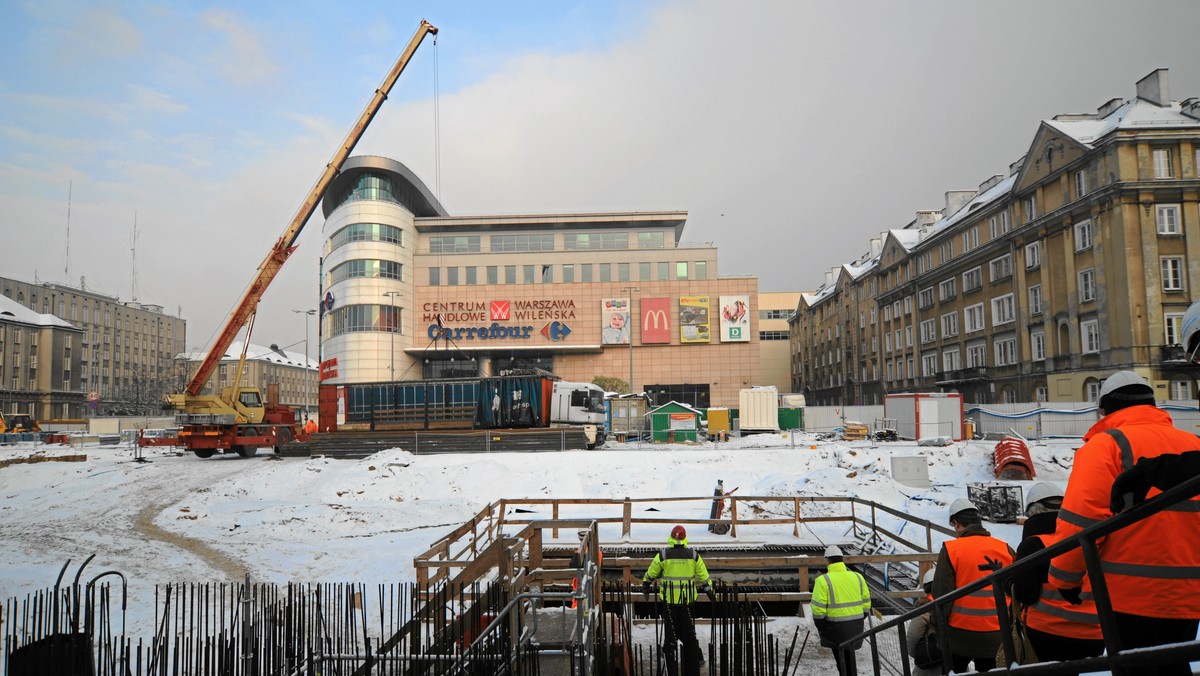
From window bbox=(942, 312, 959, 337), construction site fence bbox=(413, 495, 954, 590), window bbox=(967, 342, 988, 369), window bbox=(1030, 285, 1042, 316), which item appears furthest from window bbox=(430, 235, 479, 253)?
construction site fence bbox=(413, 495, 954, 590)

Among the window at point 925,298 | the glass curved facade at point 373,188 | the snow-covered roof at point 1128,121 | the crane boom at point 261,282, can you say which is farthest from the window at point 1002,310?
the glass curved facade at point 373,188

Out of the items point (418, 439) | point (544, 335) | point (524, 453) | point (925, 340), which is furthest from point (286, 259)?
point (925, 340)

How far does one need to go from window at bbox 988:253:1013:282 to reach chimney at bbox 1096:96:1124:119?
945 centimetres

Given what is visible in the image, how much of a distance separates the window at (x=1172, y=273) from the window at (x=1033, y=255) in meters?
6.93

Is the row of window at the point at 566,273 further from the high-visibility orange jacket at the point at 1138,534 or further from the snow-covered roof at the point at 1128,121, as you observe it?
the high-visibility orange jacket at the point at 1138,534

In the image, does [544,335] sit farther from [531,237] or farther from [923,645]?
[923,645]

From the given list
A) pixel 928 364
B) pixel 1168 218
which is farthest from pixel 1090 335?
pixel 928 364

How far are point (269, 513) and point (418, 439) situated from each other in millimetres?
12299

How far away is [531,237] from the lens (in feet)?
218

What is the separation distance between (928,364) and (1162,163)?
942 inches

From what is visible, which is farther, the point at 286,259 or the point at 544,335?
the point at 544,335

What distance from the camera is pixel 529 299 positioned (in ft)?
211

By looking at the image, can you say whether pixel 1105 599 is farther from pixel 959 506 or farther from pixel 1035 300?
→ pixel 1035 300

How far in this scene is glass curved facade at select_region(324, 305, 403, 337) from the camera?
203ft
